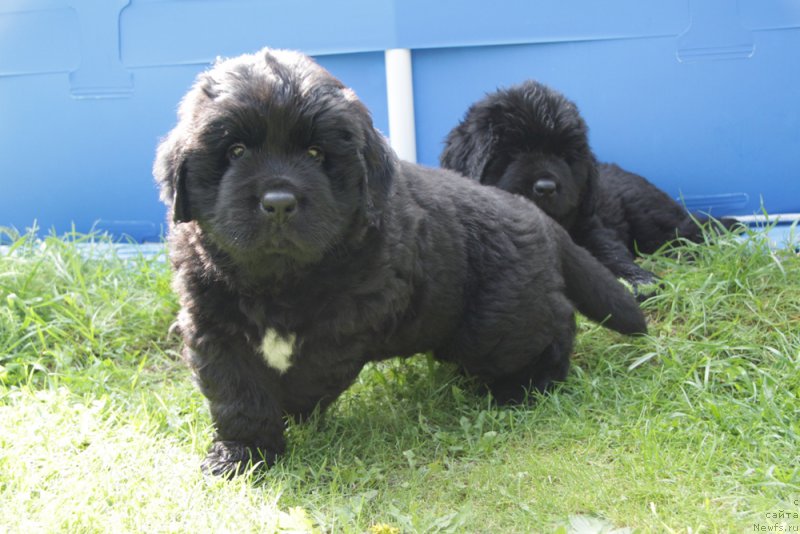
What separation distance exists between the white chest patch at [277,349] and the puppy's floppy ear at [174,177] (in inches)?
16.6

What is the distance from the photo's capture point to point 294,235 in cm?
239

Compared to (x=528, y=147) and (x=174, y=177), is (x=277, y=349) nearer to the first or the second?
(x=174, y=177)

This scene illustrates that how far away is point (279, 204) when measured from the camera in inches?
92.4

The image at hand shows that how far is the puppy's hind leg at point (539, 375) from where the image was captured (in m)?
3.31

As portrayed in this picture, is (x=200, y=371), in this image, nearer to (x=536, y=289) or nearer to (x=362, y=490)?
(x=362, y=490)

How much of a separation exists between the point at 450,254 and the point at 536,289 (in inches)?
14.3

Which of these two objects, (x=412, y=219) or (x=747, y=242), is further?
(x=747, y=242)

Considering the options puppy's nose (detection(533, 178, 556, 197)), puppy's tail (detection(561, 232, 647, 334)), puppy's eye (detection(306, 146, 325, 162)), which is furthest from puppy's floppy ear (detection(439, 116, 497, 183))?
puppy's eye (detection(306, 146, 325, 162))

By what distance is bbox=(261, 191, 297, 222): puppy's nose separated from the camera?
7.68ft

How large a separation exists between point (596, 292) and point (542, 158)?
103 centimetres

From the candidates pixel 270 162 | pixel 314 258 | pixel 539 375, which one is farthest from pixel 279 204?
pixel 539 375

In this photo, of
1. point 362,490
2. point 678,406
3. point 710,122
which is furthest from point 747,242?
point 362,490

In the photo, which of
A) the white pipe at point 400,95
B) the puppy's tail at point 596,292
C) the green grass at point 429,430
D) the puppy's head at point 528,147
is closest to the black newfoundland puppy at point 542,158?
the puppy's head at point 528,147

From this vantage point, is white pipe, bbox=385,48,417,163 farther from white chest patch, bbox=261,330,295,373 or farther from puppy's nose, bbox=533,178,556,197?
white chest patch, bbox=261,330,295,373
